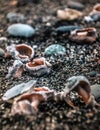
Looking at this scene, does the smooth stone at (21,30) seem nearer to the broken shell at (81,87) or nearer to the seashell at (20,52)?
the seashell at (20,52)

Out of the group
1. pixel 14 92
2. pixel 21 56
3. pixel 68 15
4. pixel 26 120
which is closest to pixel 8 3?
pixel 68 15

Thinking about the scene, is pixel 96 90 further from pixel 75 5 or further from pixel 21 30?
pixel 75 5

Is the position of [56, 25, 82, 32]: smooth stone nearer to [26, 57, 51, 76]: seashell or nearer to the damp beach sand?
the damp beach sand

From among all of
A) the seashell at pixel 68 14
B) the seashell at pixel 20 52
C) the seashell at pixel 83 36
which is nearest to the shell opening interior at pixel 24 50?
the seashell at pixel 20 52

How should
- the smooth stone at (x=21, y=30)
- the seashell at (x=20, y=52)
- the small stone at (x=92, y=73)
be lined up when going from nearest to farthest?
the small stone at (x=92, y=73), the seashell at (x=20, y=52), the smooth stone at (x=21, y=30)

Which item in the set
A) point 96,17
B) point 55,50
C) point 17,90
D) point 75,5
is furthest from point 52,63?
point 75,5
